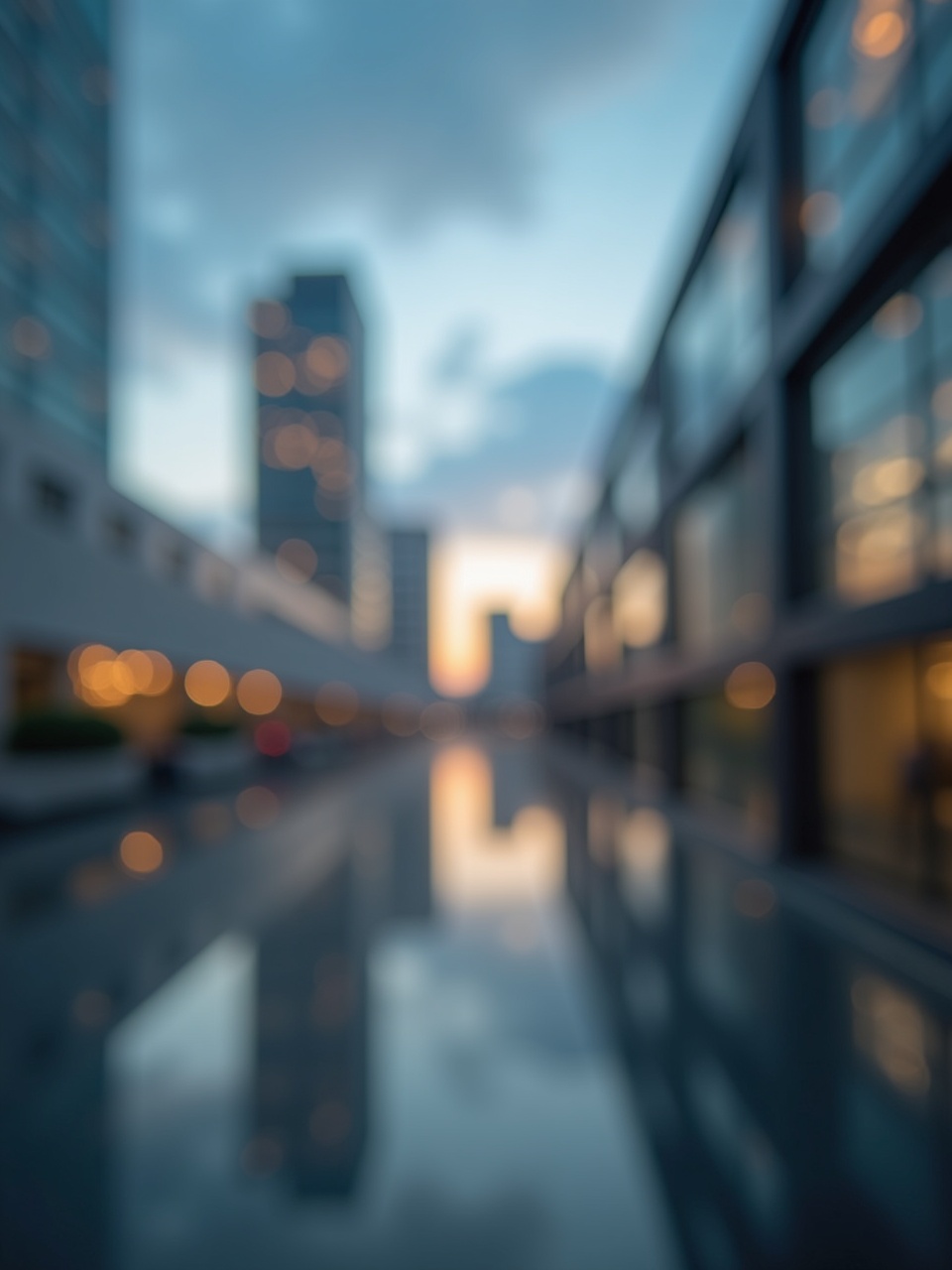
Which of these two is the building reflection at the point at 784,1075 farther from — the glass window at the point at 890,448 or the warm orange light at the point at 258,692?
the warm orange light at the point at 258,692

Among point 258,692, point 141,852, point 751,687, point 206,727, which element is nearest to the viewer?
point 141,852

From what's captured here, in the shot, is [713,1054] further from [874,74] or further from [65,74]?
[65,74]

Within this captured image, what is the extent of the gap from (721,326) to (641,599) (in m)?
10.7

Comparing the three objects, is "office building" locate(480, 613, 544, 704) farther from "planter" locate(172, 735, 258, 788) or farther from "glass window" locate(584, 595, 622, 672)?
"planter" locate(172, 735, 258, 788)

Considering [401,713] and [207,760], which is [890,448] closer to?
[207,760]

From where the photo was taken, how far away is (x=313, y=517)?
104688 millimetres

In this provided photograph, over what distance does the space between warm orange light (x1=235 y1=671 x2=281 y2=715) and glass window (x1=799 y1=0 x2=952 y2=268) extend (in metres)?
28.0

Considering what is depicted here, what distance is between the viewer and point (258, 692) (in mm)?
36312

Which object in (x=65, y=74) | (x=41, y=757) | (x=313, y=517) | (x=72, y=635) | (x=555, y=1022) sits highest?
(x=65, y=74)

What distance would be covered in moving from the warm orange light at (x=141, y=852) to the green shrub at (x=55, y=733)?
361cm

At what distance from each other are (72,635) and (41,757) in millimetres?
4126

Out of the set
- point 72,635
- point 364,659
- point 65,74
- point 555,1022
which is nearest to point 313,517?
point 364,659

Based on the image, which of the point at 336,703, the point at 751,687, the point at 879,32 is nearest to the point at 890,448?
the point at 879,32

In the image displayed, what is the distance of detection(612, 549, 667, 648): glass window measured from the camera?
67.3 ft
